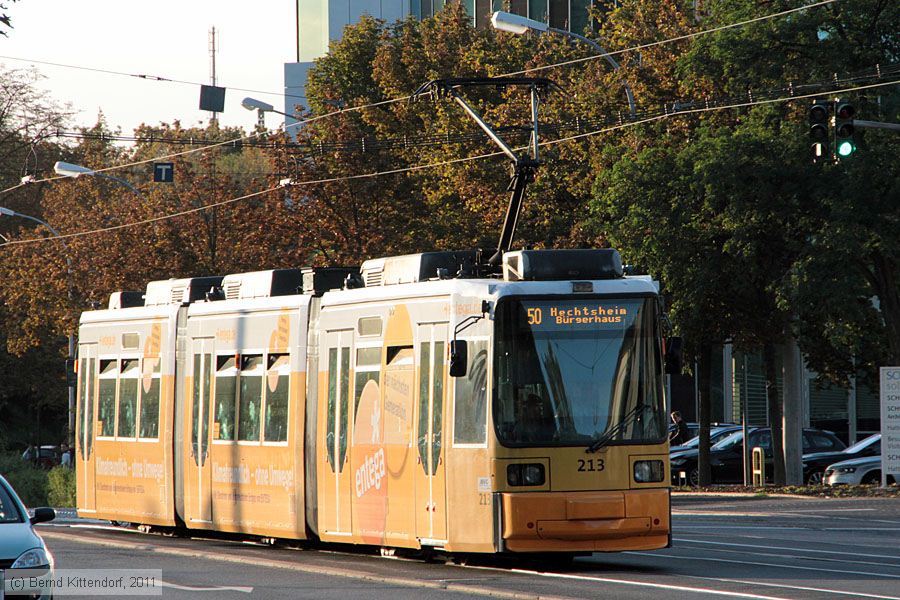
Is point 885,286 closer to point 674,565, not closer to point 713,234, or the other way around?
point 713,234

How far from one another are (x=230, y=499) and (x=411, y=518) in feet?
13.3

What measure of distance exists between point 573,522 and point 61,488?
27.6 meters

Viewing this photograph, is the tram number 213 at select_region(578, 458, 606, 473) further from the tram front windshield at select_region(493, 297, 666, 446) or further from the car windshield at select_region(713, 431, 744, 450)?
the car windshield at select_region(713, 431, 744, 450)

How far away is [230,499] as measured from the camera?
1952cm

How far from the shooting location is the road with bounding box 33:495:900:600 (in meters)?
13.5

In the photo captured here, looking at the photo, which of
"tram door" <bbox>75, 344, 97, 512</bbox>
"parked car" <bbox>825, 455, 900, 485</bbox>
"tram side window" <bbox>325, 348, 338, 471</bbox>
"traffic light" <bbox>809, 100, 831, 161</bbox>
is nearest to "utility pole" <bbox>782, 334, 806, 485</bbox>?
"parked car" <bbox>825, 455, 900, 485</bbox>

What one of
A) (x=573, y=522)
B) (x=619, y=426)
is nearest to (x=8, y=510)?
(x=573, y=522)

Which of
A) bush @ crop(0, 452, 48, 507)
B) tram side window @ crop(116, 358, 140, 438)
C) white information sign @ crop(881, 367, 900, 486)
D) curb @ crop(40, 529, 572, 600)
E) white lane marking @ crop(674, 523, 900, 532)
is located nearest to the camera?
Result: curb @ crop(40, 529, 572, 600)

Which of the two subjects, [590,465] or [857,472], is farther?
[857,472]

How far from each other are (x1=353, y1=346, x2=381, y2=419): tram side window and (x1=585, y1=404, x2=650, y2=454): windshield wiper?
2.69m

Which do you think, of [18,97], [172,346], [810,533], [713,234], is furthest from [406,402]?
[18,97]

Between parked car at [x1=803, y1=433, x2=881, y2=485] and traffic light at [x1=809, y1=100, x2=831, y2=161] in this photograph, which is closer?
traffic light at [x1=809, y1=100, x2=831, y2=161]

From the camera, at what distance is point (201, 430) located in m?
20.2

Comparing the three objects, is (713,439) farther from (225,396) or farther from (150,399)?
(225,396)
